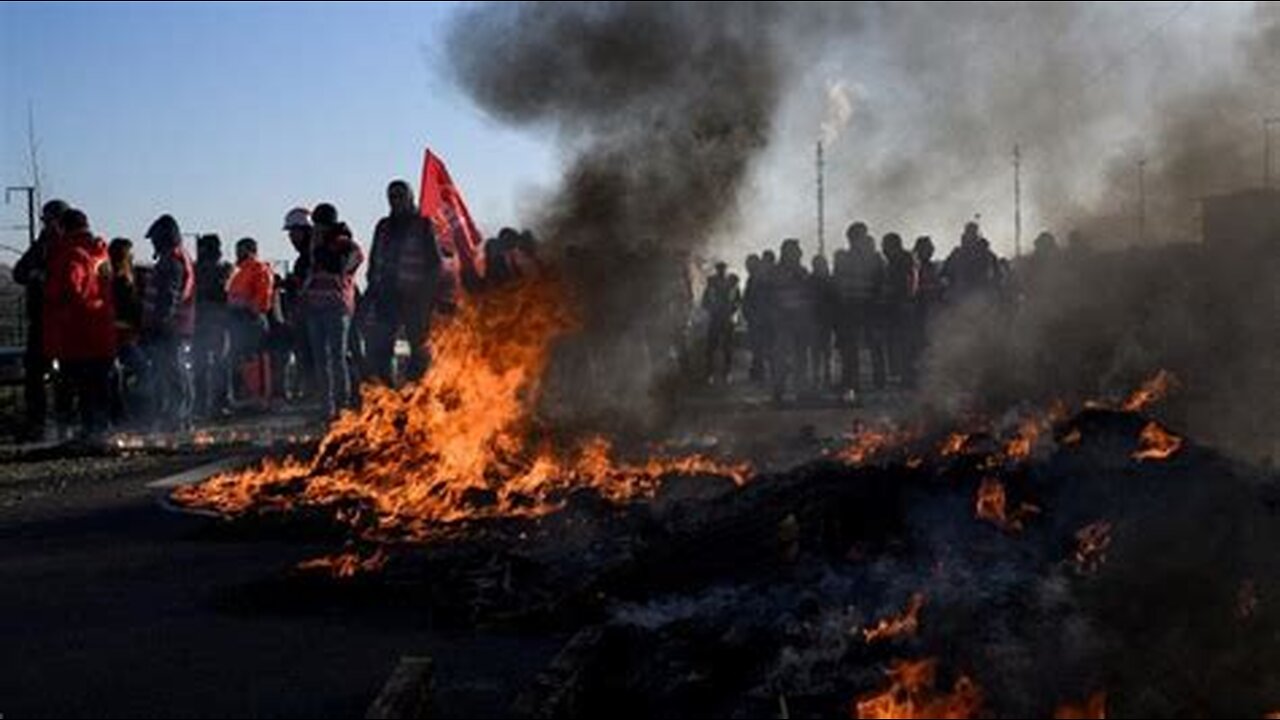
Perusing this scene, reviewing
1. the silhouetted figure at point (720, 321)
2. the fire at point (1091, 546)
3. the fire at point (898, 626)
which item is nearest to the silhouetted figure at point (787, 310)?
the silhouetted figure at point (720, 321)

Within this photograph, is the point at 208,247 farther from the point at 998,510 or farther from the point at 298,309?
the point at 998,510

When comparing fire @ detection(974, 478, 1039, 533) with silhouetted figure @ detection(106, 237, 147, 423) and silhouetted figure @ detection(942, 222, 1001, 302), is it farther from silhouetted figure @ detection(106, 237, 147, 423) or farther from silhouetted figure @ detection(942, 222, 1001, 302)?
silhouetted figure @ detection(942, 222, 1001, 302)

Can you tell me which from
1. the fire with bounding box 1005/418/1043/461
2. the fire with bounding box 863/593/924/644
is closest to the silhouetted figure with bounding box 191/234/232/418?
the fire with bounding box 1005/418/1043/461

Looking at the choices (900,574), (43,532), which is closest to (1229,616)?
(900,574)

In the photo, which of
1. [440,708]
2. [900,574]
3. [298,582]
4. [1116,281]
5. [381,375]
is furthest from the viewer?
[381,375]

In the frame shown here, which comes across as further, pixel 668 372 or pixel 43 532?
pixel 668 372

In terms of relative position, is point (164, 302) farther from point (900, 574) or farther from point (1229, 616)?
point (1229, 616)

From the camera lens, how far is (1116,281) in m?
12.9

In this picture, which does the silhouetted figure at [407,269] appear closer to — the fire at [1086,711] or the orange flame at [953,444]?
the orange flame at [953,444]

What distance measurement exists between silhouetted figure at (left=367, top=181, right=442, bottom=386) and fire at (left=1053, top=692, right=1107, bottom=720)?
9.02 m

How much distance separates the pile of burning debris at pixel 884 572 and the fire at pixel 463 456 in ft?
0.16

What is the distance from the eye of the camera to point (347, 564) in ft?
23.2

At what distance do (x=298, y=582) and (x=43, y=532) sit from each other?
2643mm

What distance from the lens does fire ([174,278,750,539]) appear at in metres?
8.54
